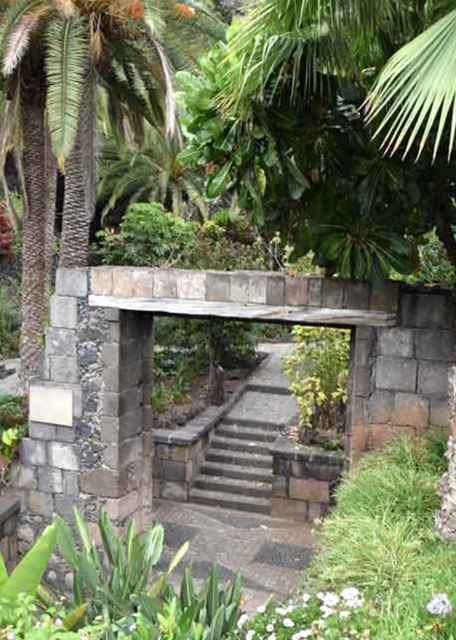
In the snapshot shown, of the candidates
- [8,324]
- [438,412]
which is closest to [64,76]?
[438,412]

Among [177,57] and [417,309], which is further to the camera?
[177,57]

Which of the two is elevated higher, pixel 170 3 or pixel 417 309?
pixel 170 3

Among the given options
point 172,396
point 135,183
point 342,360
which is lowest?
point 172,396

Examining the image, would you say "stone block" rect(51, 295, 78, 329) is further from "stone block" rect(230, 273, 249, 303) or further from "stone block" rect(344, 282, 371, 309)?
Result: "stone block" rect(344, 282, 371, 309)

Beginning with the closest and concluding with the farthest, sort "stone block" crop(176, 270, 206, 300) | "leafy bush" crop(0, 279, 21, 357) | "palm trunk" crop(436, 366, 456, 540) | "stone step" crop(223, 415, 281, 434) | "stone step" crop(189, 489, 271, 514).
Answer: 1. "palm trunk" crop(436, 366, 456, 540)
2. "stone block" crop(176, 270, 206, 300)
3. "stone step" crop(189, 489, 271, 514)
4. "stone step" crop(223, 415, 281, 434)
5. "leafy bush" crop(0, 279, 21, 357)

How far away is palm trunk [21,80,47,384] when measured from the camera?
34.9ft

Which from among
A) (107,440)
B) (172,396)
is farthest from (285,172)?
(172,396)

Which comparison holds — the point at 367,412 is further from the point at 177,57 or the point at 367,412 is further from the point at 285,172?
the point at 177,57

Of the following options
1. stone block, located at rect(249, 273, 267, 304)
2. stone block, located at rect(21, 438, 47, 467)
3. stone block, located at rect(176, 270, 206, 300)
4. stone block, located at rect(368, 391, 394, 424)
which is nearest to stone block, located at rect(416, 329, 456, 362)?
stone block, located at rect(368, 391, 394, 424)

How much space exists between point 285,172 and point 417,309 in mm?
2026

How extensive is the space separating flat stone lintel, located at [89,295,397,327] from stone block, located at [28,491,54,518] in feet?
8.20

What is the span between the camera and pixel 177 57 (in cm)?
944

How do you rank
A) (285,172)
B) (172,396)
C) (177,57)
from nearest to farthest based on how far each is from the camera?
(285,172), (177,57), (172,396)

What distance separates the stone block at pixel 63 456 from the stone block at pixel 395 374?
356cm
